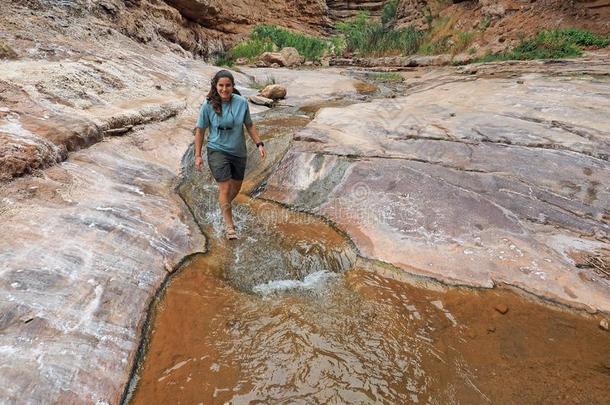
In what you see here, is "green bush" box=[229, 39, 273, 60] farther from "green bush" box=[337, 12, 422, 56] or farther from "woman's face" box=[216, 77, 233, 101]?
"woman's face" box=[216, 77, 233, 101]

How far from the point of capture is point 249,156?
545cm

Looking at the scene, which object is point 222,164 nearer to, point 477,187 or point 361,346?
point 361,346

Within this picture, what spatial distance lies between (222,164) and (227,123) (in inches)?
15.8

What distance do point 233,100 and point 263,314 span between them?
206 cm

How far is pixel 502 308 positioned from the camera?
277 centimetres

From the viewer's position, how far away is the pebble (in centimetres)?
274

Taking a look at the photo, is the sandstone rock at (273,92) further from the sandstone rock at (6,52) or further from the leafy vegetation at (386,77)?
the sandstone rock at (6,52)

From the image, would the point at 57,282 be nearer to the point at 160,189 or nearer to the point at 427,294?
the point at 160,189

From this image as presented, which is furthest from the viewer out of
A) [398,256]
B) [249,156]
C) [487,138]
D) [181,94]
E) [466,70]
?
[466,70]

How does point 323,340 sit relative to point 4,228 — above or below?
below

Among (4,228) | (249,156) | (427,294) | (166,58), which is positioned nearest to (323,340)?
(427,294)

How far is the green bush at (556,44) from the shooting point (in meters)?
10.2

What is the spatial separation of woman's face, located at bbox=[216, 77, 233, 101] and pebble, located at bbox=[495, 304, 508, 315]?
2.84 m

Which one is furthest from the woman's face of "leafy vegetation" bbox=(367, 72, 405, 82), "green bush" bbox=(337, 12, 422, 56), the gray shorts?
"green bush" bbox=(337, 12, 422, 56)
